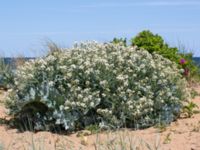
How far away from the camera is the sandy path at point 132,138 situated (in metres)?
5.54

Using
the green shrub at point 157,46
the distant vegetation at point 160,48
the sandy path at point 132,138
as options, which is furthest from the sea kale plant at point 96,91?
the green shrub at point 157,46

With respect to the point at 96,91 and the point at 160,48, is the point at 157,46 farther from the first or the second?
the point at 96,91

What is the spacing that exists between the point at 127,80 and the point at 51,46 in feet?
17.7

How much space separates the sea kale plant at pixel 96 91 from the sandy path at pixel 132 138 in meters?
0.25

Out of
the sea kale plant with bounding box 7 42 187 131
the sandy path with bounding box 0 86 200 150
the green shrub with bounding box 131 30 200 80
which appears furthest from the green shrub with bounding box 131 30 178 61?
the sandy path with bounding box 0 86 200 150

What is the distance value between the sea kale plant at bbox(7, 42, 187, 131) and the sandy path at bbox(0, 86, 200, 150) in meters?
0.25

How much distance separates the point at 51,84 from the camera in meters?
6.75

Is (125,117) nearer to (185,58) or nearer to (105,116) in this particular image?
(105,116)

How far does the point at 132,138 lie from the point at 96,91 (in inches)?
51.8

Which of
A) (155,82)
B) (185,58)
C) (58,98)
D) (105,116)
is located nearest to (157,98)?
(155,82)

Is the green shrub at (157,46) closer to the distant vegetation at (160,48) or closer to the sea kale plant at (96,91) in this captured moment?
the distant vegetation at (160,48)

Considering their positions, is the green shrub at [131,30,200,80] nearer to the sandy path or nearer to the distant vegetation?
the distant vegetation

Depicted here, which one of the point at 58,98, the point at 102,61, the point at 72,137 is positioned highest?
the point at 102,61

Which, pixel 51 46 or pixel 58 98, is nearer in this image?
pixel 58 98
